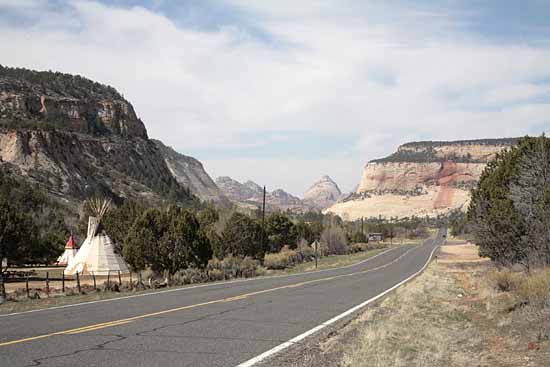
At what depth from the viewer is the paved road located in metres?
8.47

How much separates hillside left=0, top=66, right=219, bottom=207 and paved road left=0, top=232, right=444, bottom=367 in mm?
83753

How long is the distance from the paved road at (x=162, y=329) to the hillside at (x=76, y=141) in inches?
3297

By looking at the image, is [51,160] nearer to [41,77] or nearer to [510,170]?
[41,77]

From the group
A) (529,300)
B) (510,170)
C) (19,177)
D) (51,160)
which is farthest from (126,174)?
(529,300)

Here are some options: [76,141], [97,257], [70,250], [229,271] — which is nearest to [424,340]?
[229,271]

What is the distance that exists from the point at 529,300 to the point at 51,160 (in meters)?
102

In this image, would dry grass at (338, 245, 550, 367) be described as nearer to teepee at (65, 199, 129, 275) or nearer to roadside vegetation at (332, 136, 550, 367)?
roadside vegetation at (332, 136, 550, 367)

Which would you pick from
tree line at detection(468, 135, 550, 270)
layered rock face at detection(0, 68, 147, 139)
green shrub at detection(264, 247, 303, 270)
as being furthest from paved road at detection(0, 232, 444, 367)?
layered rock face at detection(0, 68, 147, 139)

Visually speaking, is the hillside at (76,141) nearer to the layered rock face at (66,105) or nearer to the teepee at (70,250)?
the layered rock face at (66,105)

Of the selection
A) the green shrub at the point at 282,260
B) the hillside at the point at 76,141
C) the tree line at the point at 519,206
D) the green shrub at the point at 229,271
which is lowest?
the green shrub at the point at 282,260

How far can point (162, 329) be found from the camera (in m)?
11.1

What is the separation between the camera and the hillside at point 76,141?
103200mm

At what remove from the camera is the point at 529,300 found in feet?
48.7

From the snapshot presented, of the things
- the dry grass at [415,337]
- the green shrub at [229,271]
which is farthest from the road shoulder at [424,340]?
the green shrub at [229,271]
